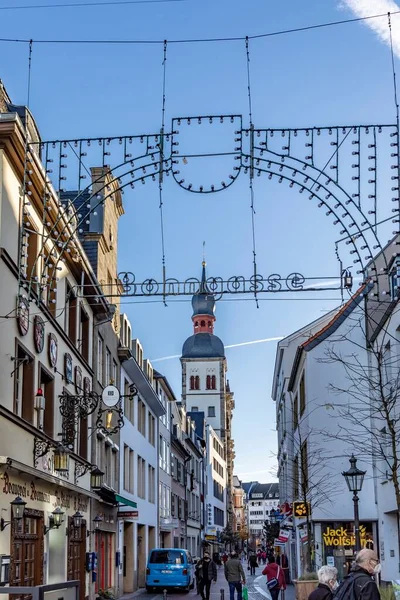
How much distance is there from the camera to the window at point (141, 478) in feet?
140

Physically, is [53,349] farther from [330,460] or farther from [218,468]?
[218,468]

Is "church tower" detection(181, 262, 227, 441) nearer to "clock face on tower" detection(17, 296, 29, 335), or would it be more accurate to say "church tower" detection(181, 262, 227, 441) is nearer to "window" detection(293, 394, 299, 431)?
"window" detection(293, 394, 299, 431)

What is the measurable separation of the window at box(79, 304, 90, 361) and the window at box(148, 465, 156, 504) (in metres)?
19.2

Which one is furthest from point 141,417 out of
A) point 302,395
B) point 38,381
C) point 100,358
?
point 38,381

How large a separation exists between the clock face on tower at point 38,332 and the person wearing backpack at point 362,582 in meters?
11.9

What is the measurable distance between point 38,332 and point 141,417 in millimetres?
24408

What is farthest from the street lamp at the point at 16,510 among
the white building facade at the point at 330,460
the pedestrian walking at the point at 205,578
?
the white building facade at the point at 330,460

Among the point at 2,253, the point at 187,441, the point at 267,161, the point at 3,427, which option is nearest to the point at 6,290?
the point at 2,253

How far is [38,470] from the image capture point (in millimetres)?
18891

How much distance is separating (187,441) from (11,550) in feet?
185

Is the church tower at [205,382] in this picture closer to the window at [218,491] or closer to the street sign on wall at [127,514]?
the window at [218,491]

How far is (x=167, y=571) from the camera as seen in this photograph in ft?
122

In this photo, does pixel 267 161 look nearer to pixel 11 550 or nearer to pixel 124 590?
pixel 11 550

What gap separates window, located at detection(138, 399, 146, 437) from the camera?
1704 inches
